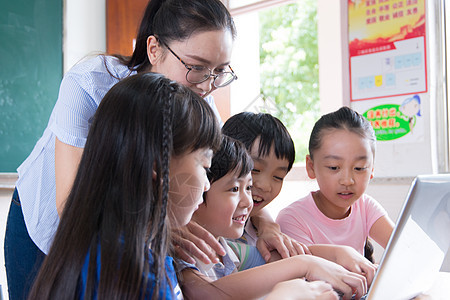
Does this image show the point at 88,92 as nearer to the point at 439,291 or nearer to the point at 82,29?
the point at 439,291

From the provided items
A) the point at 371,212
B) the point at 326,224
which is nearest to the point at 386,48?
the point at 371,212

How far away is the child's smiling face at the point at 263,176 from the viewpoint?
4.30ft

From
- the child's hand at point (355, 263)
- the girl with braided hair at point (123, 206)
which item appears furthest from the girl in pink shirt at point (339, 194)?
the girl with braided hair at point (123, 206)

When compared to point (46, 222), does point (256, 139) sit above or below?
above

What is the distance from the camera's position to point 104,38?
118 inches

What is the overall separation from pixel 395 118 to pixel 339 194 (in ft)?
4.34

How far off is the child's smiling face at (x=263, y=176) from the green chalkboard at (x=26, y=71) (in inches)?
62.7

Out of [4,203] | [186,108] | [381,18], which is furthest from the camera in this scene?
[381,18]

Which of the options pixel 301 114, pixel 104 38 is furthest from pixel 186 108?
pixel 301 114

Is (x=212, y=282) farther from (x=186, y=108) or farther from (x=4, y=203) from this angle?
(x=4, y=203)

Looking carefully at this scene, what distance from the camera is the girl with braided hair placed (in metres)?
0.66

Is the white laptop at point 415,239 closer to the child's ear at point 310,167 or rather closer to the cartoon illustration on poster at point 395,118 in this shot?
the child's ear at point 310,167

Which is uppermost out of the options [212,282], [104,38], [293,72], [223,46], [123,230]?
[293,72]

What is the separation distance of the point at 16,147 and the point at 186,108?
6.28ft
